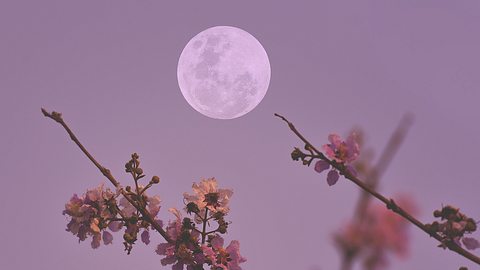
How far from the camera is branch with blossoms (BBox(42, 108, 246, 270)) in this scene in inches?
193

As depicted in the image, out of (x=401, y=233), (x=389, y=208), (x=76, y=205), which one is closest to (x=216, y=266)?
(x=76, y=205)

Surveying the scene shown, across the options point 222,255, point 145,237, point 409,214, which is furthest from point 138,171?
point 409,214

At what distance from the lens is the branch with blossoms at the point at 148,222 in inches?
193

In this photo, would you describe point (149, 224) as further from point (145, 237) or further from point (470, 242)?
point (470, 242)

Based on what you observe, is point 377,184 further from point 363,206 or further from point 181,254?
point 181,254

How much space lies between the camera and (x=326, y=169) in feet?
14.3

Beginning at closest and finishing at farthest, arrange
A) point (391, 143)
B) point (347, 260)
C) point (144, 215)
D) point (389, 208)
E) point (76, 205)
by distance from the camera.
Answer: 1. point (347, 260)
2. point (391, 143)
3. point (389, 208)
4. point (144, 215)
5. point (76, 205)

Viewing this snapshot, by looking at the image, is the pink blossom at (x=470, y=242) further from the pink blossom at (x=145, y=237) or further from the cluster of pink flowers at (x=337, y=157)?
the pink blossom at (x=145, y=237)

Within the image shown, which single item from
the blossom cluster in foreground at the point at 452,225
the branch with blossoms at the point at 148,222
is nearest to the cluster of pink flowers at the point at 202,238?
the branch with blossoms at the point at 148,222

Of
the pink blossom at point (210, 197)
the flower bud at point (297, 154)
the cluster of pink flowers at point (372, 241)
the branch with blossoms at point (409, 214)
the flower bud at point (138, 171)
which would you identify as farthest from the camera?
the pink blossom at point (210, 197)

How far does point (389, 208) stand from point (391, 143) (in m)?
1.08

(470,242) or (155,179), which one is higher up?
(155,179)

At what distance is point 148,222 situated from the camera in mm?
4965

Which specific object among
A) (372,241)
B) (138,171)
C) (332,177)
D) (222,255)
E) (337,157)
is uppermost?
(138,171)
